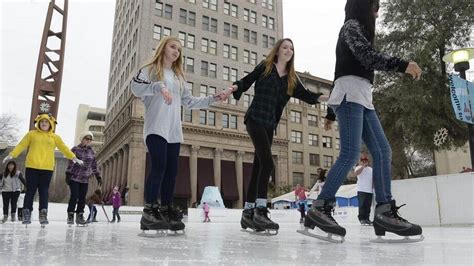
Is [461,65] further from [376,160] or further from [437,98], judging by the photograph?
[437,98]

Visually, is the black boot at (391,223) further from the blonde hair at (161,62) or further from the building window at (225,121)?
the building window at (225,121)

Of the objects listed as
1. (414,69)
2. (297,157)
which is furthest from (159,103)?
(297,157)

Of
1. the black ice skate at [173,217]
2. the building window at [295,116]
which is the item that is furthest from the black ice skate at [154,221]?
the building window at [295,116]

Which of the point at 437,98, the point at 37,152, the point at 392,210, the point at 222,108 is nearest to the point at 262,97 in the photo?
the point at 392,210

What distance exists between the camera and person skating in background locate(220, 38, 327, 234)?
4348 mm

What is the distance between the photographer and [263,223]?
4.04 metres

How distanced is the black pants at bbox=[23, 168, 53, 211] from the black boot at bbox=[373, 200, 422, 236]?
540cm

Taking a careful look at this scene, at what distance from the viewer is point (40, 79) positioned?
25.6m

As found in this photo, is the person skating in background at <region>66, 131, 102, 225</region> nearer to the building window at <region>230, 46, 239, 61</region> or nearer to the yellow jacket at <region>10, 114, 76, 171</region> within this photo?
the yellow jacket at <region>10, 114, 76, 171</region>

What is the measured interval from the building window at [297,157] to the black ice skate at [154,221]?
48.1 m

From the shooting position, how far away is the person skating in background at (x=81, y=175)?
23.7 feet

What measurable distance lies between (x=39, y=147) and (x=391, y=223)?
18.3 ft

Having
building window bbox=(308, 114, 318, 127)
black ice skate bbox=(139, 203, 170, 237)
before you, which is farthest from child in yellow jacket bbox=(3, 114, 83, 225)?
building window bbox=(308, 114, 318, 127)

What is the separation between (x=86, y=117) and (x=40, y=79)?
86316mm
